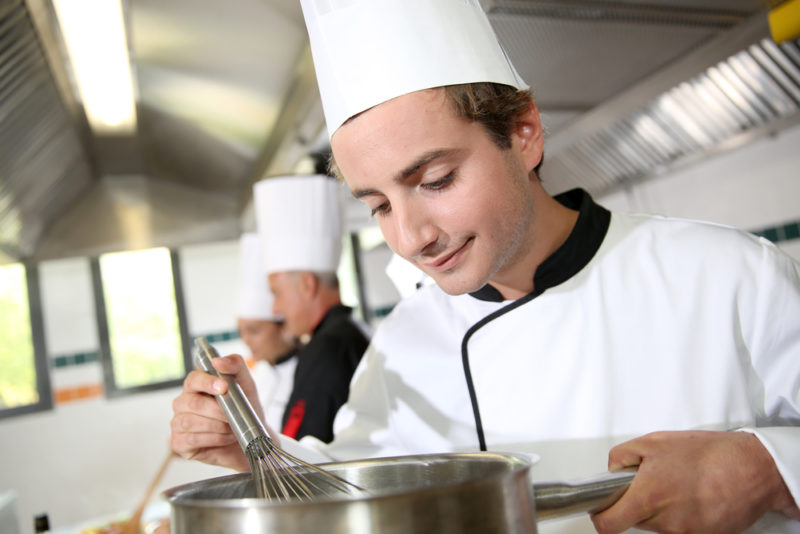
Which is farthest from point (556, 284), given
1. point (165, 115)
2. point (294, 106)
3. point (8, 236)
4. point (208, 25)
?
point (8, 236)

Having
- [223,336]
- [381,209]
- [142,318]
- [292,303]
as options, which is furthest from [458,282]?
[142,318]

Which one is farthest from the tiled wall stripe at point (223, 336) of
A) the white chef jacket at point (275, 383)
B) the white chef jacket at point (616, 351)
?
the white chef jacket at point (616, 351)

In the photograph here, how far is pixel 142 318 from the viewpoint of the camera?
15.7ft

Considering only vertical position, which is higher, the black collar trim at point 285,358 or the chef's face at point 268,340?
the chef's face at point 268,340

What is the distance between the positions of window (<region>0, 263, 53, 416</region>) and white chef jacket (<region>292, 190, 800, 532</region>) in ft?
14.0

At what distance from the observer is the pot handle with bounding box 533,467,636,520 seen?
553mm

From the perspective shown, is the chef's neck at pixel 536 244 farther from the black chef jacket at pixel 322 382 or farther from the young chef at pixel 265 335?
the young chef at pixel 265 335

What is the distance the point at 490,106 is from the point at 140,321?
447 cm

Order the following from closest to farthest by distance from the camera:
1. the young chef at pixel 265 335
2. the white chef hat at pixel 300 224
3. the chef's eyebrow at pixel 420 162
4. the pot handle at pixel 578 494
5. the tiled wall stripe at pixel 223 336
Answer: the pot handle at pixel 578 494, the chef's eyebrow at pixel 420 162, the white chef hat at pixel 300 224, the young chef at pixel 265 335, the tiled wall stripe at pixel 223 336

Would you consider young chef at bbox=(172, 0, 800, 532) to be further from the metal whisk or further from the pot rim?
the pot rim

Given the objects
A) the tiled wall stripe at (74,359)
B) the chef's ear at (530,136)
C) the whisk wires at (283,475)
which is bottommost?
the whisk wires at (283,475)

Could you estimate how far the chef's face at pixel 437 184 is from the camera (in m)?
0.80

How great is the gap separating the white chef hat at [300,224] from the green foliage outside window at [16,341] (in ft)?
9.33

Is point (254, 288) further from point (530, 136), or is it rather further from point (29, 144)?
point (530, 136)
